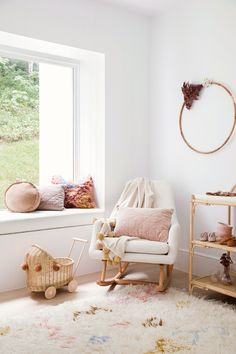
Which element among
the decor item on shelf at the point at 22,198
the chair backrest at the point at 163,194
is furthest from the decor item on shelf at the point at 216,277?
the decor item on shelf at the point at 22,198

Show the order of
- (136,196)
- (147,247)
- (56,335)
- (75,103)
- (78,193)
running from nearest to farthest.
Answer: (56,335) → (147,247) → (136,196) → (78,193) → (75,103)

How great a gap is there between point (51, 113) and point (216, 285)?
2.37 m

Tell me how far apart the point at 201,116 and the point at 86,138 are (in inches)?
48.4

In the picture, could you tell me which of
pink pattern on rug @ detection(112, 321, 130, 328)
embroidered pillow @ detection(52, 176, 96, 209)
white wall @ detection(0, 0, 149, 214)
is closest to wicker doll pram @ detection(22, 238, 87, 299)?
pink pattern on rug @ detection(112, 321, 130, 328)

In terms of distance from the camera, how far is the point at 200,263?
12.1 ft

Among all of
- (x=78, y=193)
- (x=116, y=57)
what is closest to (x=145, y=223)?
(x=78, y=193)

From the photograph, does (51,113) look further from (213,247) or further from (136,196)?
(213,247)

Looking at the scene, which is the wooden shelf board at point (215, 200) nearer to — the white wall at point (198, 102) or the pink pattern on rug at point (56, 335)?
the white wall at point (198, 102)

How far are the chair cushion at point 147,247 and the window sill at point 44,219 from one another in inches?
28.6

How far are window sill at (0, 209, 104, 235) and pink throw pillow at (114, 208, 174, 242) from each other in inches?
16.4

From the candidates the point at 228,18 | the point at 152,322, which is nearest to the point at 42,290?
the point at 152,322

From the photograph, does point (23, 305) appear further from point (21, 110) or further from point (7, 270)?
point (21, 110)

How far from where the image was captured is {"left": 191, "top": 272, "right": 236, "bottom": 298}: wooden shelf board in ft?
9.40

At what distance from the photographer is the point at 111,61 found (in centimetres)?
395
